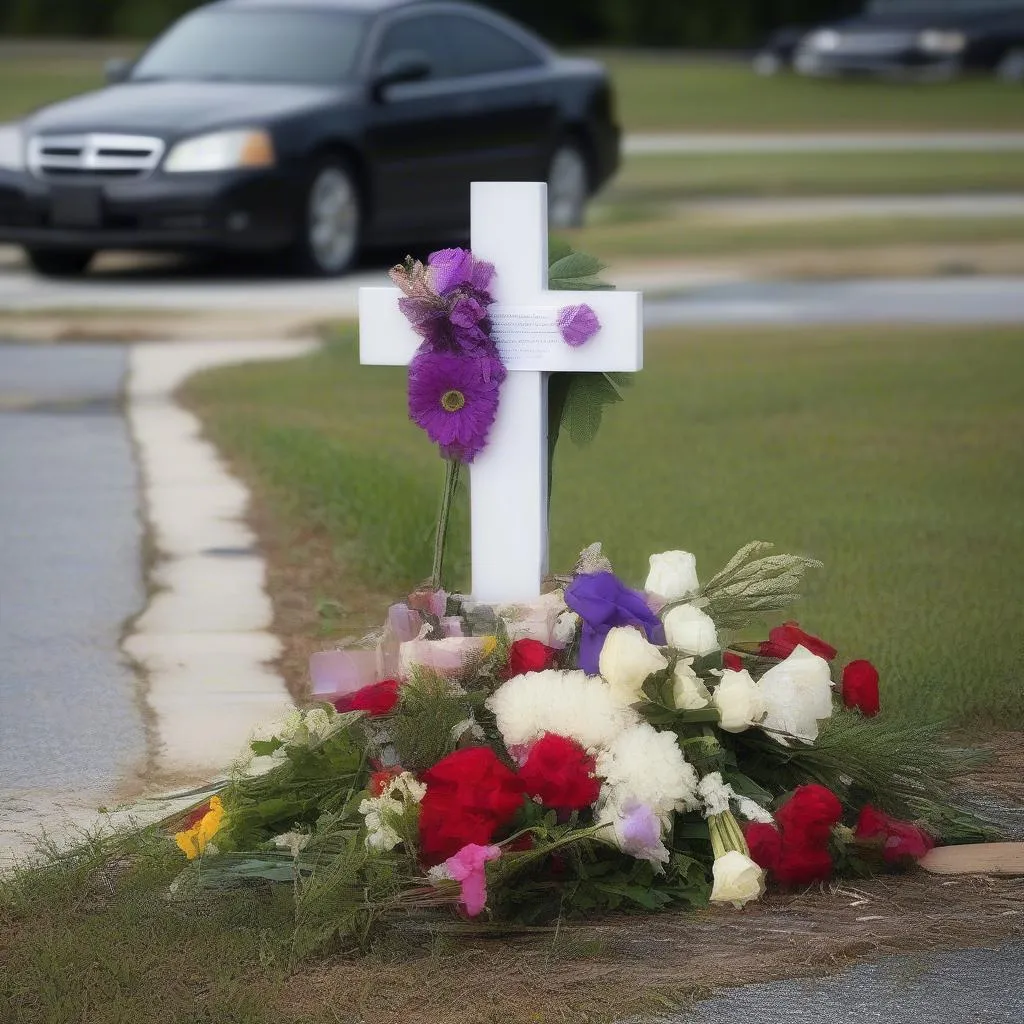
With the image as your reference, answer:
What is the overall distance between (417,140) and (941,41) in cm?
2105

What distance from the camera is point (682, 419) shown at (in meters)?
8.49

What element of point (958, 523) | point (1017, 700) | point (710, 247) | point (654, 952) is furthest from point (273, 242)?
point (654, 952)

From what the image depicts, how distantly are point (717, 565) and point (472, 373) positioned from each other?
1.98 m

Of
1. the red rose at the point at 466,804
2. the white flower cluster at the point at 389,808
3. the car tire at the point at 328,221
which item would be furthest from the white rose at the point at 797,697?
the car tire at the point at 328,221

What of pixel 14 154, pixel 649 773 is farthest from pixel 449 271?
pixel 14 154

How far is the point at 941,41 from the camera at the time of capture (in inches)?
1284

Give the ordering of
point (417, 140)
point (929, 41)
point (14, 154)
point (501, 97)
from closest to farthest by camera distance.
A: 1. point (14, 154)
2. point (417, 140)
3. point (501, 97)
4. point (929, 41)

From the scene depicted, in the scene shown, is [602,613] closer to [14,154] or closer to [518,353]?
[518,353]

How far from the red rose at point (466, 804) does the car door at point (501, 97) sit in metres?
10.3

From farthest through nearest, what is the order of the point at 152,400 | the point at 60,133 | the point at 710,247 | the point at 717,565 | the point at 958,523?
1. the point at 710,247
2. the point at 60,133
3. the point at 152,400
4. the point at 958,523
5. the point at 717,565

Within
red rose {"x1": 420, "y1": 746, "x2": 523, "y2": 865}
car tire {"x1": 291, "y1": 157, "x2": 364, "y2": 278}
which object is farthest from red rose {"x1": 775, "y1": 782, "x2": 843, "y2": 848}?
car tire {"x1": 291, "y1": 157, "x2": 364, "y2": 278}

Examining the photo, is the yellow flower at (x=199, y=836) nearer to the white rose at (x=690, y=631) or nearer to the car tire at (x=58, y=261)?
the white rose at (x=690, y=631)

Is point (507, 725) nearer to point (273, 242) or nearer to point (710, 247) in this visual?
point (273, 242)

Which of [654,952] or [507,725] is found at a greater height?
[507,725]
